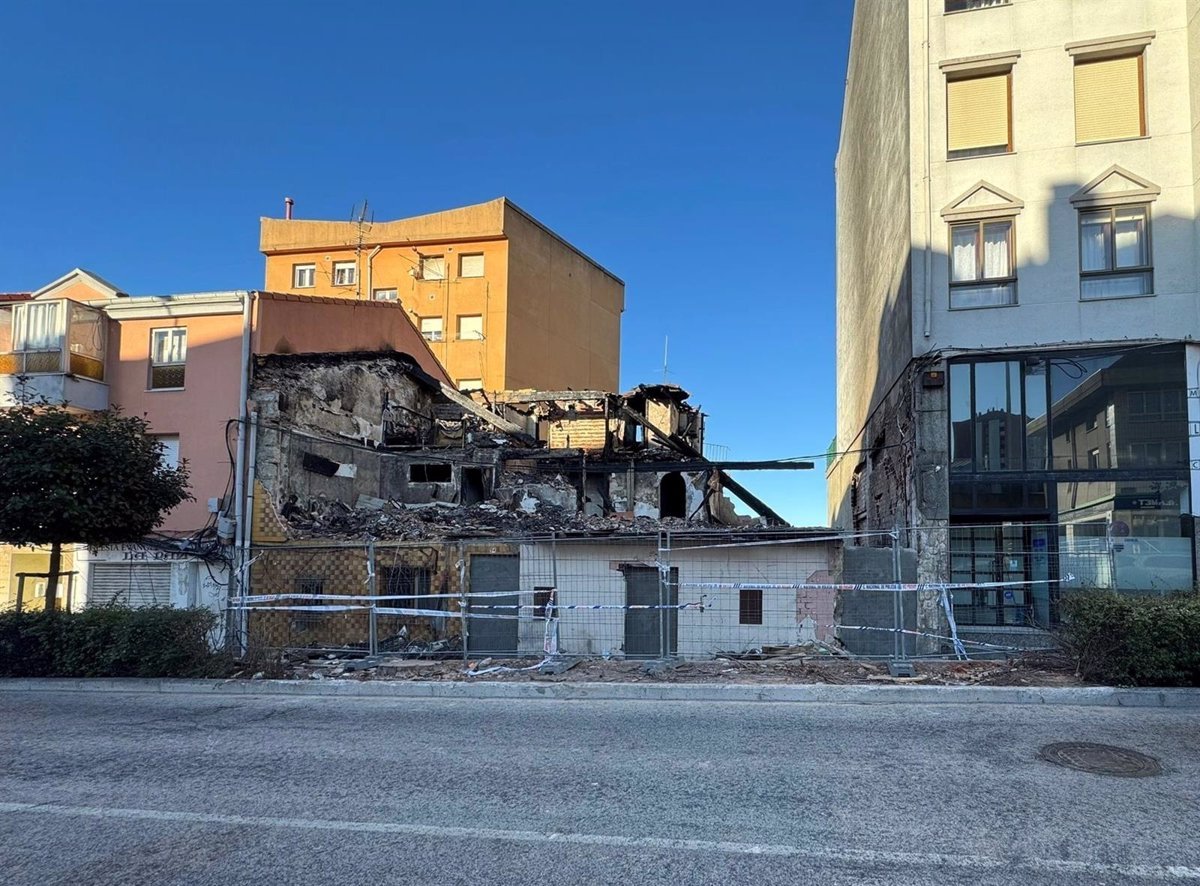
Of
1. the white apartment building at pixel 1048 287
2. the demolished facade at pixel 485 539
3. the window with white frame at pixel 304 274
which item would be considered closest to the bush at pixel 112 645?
the demolished facade at pixel 485 539

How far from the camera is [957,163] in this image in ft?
52.6

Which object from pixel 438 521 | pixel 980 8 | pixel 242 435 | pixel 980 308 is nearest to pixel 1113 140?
pixel 980 8

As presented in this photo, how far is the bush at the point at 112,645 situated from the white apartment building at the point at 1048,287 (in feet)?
37.6

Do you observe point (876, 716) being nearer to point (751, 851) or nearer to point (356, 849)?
point (751, 851)

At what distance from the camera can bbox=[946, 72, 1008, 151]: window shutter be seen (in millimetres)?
15977

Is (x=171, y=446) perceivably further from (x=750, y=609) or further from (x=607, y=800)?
(x=607, y=800)

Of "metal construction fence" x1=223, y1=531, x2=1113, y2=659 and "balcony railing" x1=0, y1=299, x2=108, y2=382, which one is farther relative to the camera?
"balcony railing" x1=0, y1=299, x2=108, y2=382

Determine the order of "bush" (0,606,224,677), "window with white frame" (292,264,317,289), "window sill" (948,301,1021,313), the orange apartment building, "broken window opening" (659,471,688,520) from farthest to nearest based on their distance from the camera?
"window with white frame" (292,264,317,289), "broken window opening" (659,471,688,520), the orange apartment building, "window sill" (948,301,1021,313), "bush" (0,606,224,677)

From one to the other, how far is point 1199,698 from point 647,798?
607cm

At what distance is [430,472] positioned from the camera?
24094 mm

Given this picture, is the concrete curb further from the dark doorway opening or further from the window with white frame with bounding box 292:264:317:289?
the window with white frame with bounding box 292:264:317:289

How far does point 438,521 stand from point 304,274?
91.2 feet

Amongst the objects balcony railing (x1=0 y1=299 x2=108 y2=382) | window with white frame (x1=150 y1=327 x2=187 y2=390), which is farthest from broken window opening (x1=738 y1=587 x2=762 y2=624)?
balcony railing (x1=0 y1=299 x2=108 y2=382)

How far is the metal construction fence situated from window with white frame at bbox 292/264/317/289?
2867 cm
